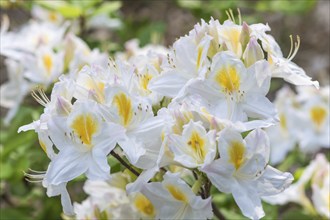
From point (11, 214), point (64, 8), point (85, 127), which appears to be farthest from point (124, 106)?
point (64, 8)

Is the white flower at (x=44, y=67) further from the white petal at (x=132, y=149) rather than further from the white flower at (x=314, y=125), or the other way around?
the white flower at (x=314, y=125)

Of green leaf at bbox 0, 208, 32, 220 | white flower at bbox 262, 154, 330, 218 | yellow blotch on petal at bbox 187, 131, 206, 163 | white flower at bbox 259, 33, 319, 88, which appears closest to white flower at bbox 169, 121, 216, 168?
yellow blotch on petal at bbox 187, 131, 206, 163

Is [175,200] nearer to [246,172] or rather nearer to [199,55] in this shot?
[246,172]

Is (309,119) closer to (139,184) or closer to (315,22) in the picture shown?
(139,184)

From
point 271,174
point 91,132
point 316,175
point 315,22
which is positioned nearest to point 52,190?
point 91,132

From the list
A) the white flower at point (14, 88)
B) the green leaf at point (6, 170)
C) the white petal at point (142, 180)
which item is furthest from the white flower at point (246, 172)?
the white flower at point (14, 88)

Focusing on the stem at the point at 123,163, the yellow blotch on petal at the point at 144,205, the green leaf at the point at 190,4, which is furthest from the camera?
the green leaf at the point at 190,4

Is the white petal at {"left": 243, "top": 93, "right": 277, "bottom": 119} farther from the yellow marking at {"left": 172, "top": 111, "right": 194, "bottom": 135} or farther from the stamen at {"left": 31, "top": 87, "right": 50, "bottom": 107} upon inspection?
the stamen at {"left": 31, "top": 87, "right": 50, "bottom": 107}
